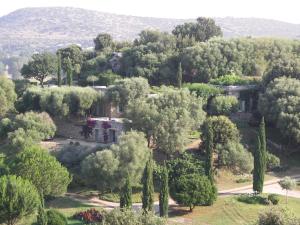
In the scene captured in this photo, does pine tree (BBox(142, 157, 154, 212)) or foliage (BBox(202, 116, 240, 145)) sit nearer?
pine tree (BBox(142, 157, 154, 212))

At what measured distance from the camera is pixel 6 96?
207ft

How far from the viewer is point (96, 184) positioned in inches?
1806

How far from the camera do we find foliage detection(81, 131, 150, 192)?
44.8 metres

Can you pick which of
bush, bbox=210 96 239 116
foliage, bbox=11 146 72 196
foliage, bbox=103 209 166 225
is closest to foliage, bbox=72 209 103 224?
foliage, bbox=11 146 72 196

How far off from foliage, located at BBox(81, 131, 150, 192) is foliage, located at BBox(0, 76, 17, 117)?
1869 centimetres

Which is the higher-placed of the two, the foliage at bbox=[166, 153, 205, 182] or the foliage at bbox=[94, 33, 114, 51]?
the foliage at bbox=[94, 33, 114, 51]

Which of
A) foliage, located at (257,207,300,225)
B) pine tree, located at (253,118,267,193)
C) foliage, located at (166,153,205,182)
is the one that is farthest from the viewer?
pine tree, located at (253,118,267,193)

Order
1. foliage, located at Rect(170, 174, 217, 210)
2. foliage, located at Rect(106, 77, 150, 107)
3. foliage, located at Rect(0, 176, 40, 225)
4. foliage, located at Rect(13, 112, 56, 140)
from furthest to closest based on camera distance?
foliage, located at Rect(106, 77, 150, 107)
foliage, located at Rect(13, 112, 56, 140)
foliage, located at Rect(170, 174, 217, 210)
foliage, located at Rect(0, 176, 40, 225)

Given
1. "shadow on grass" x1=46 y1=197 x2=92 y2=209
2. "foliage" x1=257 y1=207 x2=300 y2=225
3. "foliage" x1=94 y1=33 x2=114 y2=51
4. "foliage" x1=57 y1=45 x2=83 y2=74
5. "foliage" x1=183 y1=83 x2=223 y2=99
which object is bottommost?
"shadow on grass" x1=46 y1=197 x2=92 y2=209

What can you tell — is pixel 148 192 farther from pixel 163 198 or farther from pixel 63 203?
pixel 63 203

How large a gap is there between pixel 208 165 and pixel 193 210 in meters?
4.14

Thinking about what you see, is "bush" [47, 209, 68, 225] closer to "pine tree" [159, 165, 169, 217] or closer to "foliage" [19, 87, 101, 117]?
"pine tree" [159, 165, 169, 217]

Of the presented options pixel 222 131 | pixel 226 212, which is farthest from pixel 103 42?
pixel 226 212

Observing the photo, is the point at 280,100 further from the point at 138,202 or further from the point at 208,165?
the point at 138,202
